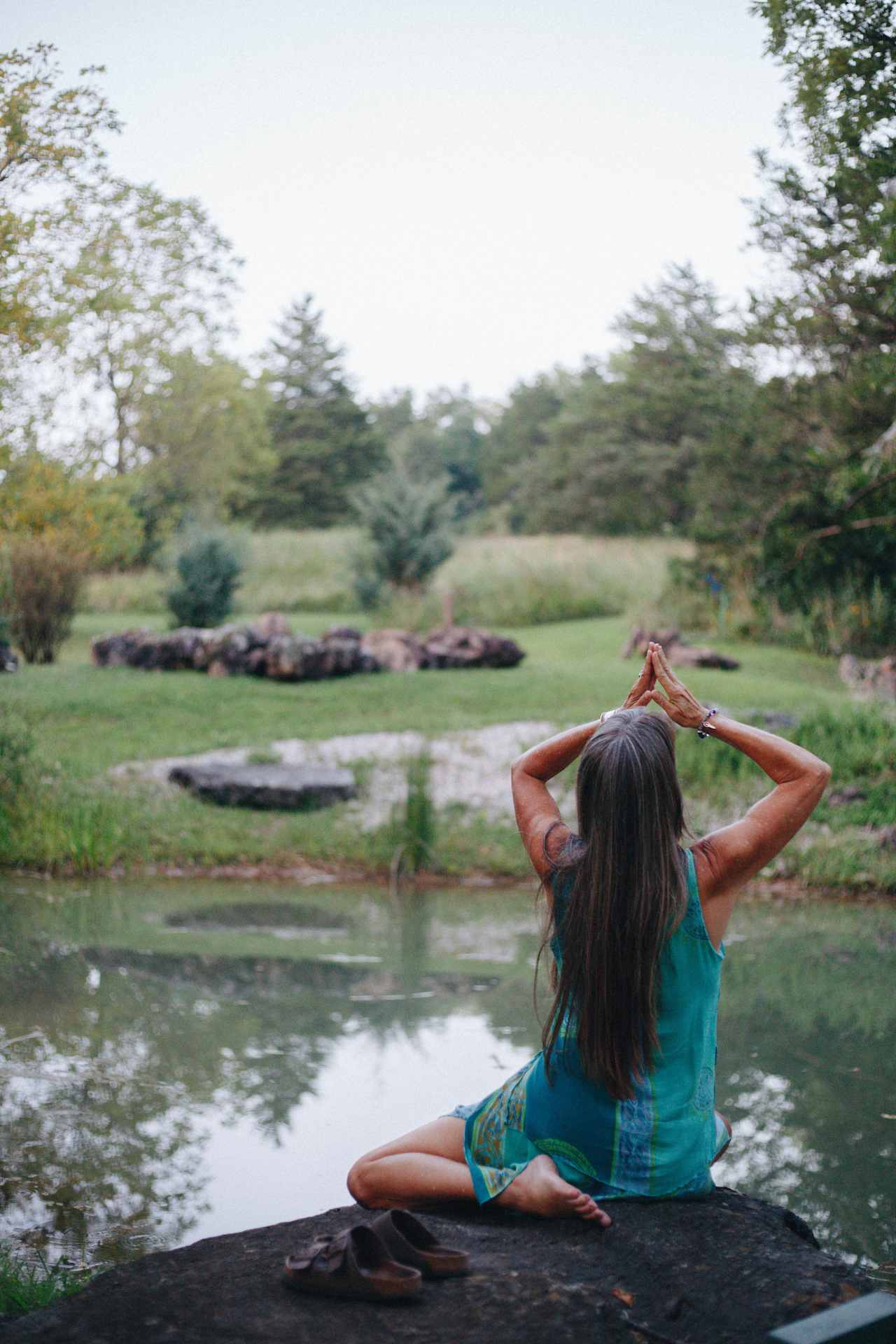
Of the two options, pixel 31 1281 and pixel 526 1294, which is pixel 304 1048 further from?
pixel 526 1294

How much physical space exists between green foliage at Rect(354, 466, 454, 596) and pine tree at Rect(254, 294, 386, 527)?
20894mm

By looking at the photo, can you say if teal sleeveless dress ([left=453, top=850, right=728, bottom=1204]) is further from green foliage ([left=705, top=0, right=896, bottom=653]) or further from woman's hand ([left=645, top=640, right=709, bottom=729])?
green foliage ([left=705, top=0, right=896, bottom=653])

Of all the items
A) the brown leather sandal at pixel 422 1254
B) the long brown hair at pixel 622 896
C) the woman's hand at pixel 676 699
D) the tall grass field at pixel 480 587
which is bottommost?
the brown leather sandal at pixel 422 1254

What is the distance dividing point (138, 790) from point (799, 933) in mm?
4084

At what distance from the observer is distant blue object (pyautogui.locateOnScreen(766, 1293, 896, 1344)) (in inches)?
65.2

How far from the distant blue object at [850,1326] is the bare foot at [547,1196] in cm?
67

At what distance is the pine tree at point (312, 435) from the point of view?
37.6 meters

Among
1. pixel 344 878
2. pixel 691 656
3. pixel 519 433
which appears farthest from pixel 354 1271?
pixel 519 433

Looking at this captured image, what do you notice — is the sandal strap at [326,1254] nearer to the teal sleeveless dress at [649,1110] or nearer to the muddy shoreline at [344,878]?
the teal sleeveless dress at [649,1110]

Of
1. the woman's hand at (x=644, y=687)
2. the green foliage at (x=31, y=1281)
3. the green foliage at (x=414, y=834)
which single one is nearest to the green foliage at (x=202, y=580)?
the green foliage at (x=414, y=834)

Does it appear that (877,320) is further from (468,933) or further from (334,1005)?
(334,1005)

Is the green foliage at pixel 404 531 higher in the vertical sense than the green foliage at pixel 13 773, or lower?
A: higher

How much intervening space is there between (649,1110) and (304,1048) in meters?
2.29

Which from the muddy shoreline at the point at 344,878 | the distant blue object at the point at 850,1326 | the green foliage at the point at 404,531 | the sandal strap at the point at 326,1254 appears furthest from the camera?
the green foliage at the point at 404,531
